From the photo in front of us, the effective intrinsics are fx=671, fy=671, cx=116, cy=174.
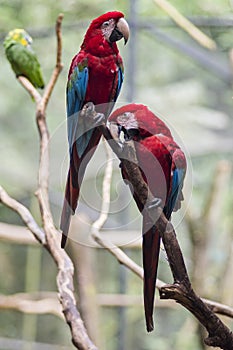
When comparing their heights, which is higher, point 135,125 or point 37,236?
point 135,125

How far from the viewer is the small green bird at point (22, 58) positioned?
1.39m

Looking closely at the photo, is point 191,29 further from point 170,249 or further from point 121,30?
point 170,249

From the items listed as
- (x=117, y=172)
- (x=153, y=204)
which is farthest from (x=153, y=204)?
(x=117, y=172)

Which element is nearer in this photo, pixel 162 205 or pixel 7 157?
pixel 162 205

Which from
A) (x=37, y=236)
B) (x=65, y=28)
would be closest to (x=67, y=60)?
(x=65, y=28)

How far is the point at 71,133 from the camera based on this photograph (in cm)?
88

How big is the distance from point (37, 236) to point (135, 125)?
→ 48cm

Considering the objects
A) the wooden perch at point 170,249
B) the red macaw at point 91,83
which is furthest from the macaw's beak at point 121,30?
the wooden perch at point 170,249

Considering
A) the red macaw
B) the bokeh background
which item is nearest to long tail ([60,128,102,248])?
the red macaw

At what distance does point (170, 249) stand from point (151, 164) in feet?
0.37

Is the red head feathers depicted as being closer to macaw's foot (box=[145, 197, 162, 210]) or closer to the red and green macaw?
the red and green macaw

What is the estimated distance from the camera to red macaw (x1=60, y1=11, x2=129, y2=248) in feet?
2.91

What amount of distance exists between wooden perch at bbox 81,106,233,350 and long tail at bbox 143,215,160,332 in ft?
0.07

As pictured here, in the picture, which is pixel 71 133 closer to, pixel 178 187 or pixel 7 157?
pixel 178 187
